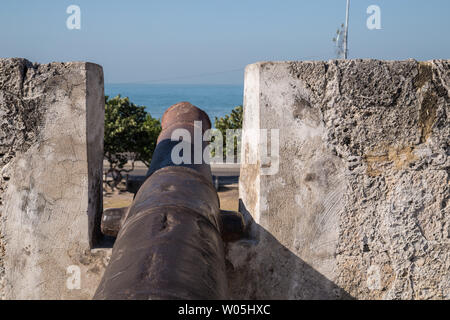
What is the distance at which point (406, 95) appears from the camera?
2.49 m

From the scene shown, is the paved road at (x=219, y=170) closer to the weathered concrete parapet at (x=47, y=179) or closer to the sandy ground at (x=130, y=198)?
the sandy ground at (x=130, y=198)

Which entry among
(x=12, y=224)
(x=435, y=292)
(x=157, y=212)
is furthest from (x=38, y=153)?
(x=435, y=292)

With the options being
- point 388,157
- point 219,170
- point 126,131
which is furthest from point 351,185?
point 219,170

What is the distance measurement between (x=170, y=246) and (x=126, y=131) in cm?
1657

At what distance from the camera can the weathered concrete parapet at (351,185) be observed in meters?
2.50

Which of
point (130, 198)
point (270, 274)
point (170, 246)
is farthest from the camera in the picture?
point (130, 198)

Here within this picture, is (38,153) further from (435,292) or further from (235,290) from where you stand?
(435,292)

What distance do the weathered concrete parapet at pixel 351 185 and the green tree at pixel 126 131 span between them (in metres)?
15.4

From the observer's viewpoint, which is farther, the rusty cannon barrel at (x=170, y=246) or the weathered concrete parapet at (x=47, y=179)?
the weathered concrete parapet at (x=47, y=179)

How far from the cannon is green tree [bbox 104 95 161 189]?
15677mm

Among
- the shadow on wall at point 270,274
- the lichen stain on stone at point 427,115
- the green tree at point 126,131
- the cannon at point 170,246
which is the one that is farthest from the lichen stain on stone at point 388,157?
the green tree at point 126,131

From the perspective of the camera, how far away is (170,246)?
156cm

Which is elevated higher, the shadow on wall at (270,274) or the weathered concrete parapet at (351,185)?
the weathered concrete parapet at (351,185)

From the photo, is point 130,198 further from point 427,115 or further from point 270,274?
point 427,115
